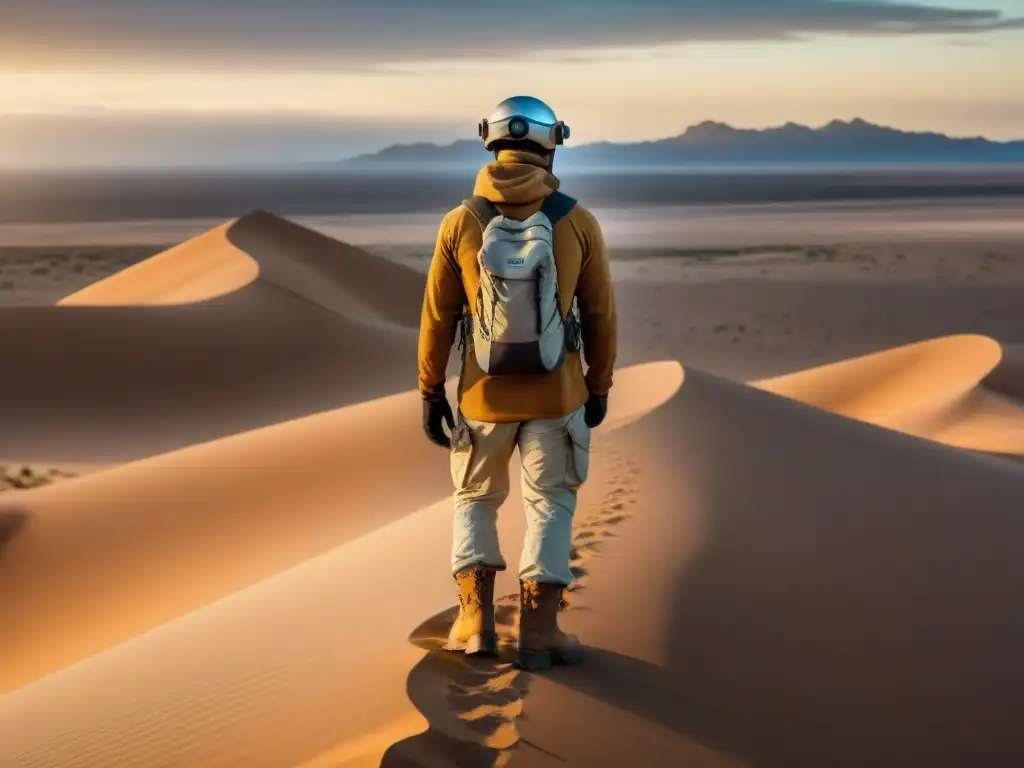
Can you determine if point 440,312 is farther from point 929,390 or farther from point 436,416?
point 929,390

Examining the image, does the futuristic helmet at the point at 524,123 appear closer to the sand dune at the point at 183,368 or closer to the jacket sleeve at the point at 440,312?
the jacket sleeve at the point at 440,312

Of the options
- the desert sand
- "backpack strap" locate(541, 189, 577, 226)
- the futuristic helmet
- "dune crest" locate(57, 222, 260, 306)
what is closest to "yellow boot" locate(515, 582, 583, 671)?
the desert sand

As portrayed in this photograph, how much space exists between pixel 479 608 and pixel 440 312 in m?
1.01

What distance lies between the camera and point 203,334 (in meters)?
20.6

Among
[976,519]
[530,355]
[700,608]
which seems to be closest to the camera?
[530,355]

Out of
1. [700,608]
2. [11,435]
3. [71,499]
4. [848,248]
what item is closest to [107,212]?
[848,248]

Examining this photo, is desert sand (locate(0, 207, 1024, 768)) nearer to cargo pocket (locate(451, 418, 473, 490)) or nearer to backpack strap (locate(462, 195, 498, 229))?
cargo pocket (locate(451, 418, 473, 490))

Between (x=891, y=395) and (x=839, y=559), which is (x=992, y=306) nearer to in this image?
(x=891, y=395)

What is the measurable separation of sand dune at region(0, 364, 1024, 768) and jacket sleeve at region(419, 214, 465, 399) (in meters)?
0.99

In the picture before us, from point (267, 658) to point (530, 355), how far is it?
1965mm

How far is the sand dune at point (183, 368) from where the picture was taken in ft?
57.3

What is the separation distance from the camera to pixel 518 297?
4.23 meters

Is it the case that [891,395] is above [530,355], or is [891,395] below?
below

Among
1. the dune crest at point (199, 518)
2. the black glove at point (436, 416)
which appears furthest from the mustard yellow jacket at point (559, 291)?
the dune crest at point (199, 518)
